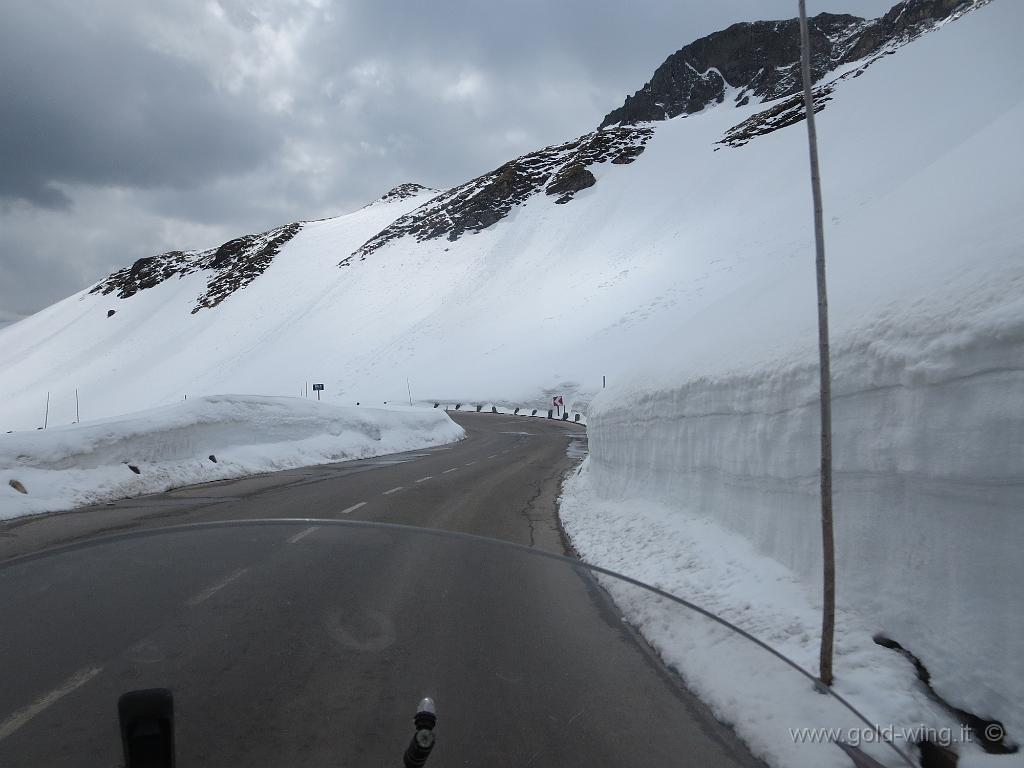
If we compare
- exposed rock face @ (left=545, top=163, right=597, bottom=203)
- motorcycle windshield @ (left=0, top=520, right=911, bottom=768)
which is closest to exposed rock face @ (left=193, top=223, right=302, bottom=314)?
exposed rock face @ (left=545, top=163, right=597, bottom=203)

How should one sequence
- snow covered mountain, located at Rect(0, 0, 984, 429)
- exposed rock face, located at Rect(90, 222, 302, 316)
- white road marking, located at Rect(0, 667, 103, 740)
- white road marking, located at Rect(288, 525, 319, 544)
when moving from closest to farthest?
white road marking, located at Rect(0, 667, 103, 740) < white road marking, located at Rect(288, 525, 319, 544) < snow covered mountain, located at Rect(0, 0, 984, 429) < exposed rock face, located at Rect(90, 222, 302, 316)

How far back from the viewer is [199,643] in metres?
2.89

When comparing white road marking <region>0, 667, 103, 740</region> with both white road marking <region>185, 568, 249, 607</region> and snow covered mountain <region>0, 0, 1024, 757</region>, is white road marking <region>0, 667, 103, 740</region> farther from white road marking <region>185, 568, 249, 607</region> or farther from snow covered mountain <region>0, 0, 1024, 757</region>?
snow covered mountain <region>0, 0, 1024, 757</region>

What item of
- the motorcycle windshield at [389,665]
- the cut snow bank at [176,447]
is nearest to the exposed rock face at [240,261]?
the cut snow bank at [176,447]

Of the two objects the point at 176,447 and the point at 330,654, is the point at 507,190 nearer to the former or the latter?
the point at 176,447

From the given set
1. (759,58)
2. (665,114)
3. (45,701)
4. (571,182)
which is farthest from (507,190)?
(45,701)

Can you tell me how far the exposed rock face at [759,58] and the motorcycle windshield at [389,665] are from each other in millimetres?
109897

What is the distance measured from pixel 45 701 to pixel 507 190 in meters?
104

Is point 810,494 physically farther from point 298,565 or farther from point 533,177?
point 533,177

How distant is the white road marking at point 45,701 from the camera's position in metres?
2.13

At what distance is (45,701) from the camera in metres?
2.25

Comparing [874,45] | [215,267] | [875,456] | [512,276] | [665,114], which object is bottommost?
[875,456]

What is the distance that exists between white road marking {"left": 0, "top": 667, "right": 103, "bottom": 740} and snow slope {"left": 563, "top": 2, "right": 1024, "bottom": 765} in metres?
2.55

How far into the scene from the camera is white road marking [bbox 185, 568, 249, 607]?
3.46m
